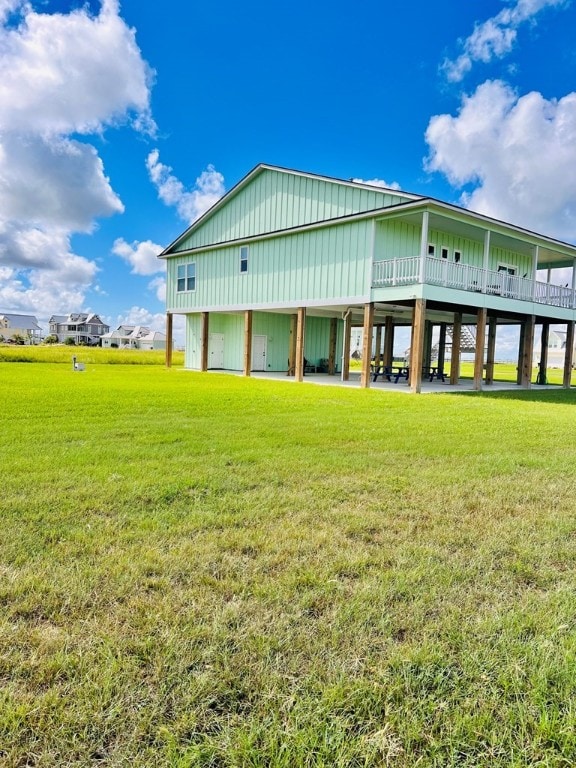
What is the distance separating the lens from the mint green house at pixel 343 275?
1611 cm

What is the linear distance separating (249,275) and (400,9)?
11.4 m

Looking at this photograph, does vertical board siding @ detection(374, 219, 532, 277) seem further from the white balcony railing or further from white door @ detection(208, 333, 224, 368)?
white door @ detection(208, 333, 224, 368)

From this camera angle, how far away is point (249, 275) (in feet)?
71.6

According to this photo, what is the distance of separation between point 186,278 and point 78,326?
88.7 m

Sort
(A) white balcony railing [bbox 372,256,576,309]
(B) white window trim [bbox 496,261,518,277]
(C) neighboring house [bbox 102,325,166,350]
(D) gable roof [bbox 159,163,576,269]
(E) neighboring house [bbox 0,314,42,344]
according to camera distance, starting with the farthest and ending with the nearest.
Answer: (E) neighboring house [bbox 0,314,42,344] → (C) neighboring house [bbox 102,325,166,350] → (B) white window trim [bbox 496,261,518,277] → (D) gable roof [bbox 159,163,576,269] → (A) white balcony railing [bbox 372,256,576,309]

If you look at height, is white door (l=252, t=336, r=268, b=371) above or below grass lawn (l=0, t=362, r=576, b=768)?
above

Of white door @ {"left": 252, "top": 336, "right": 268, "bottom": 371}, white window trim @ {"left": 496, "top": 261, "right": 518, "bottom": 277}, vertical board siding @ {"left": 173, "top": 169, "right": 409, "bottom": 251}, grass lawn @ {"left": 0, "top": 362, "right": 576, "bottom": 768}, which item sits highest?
vertical board siding @ {"left": 173, "top": 169, "right": 409, "bottom": 251}

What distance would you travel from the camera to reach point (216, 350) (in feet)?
87.0

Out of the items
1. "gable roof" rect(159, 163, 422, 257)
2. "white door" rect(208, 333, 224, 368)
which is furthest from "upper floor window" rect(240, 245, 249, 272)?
"white door" rect(208, 333, 224, 368)

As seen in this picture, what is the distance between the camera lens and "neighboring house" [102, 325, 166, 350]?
9525 centimetres

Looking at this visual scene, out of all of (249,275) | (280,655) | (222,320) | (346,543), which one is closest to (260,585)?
(280,655)

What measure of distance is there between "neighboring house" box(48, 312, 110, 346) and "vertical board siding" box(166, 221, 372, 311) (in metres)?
86.2

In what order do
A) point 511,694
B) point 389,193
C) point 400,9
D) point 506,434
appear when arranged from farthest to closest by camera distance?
point 400,9 < point 389,193 < point 506,434 < point 511,694

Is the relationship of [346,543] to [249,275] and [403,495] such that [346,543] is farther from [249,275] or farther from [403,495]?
[249,275]
